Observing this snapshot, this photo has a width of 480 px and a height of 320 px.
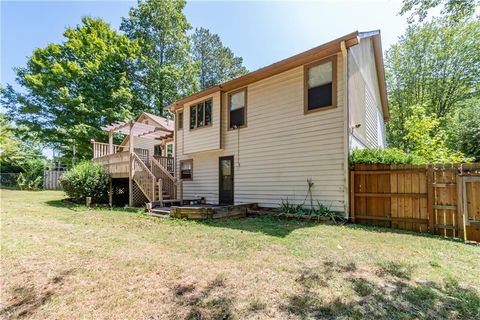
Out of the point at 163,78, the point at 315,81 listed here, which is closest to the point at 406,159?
the point at 315,81

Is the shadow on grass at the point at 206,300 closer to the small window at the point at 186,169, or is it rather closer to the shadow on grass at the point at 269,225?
the shadow on grass at the point at 269,225

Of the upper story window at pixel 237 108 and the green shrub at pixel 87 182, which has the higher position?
the upper story window at pixel 237 108

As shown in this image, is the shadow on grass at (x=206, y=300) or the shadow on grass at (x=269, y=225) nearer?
the shadow on grass at (x=206, y=300)

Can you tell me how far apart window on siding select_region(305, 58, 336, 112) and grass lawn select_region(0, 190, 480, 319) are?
4.17m

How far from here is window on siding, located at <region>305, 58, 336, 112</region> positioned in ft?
24.3

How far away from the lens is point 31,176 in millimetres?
21172

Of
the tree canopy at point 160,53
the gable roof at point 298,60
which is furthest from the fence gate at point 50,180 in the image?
the gable roof at point 298,60

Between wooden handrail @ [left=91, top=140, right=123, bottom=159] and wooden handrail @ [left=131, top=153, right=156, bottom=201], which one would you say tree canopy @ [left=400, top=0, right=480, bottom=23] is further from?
wooden handrail @ [left=91, top=140, right=123, bottom=159]

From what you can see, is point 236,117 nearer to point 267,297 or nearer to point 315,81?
point 315,81

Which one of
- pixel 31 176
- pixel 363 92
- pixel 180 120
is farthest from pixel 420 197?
pixel 31 176

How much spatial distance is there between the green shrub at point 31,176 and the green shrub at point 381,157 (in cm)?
2583

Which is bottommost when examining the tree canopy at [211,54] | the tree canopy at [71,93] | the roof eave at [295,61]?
the roof eave at [295,61]

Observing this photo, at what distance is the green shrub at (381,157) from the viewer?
6586mm

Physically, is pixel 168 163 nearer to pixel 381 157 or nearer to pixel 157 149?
pixel 157 149
